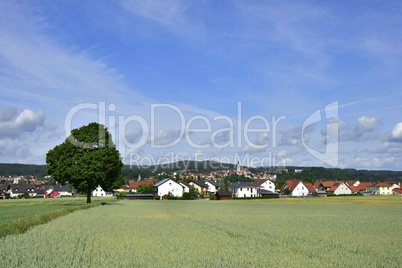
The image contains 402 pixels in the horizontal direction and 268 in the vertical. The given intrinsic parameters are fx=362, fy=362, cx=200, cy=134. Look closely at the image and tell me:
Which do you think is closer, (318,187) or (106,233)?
(106,233)

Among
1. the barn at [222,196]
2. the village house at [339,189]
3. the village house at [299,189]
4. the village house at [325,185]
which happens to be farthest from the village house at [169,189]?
the village house at [325,185]

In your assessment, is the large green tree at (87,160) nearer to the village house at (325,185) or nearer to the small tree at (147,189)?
the small tree at (147,189)

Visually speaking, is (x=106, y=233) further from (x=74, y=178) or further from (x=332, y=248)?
(x=74, y=178)

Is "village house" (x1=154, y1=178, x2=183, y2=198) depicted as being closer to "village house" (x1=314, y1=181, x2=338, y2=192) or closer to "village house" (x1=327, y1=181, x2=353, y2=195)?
"village house" (x1=327, y1=181, x2=353, y2=195)

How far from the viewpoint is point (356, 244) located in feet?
60.0

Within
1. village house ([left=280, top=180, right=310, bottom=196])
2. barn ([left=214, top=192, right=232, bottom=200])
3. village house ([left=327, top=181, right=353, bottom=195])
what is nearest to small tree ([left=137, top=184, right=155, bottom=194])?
barn ([left=214, top=192, right=232, bottom=200])

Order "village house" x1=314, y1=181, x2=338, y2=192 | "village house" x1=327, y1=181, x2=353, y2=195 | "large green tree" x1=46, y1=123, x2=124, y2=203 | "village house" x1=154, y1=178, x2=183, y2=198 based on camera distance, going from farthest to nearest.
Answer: "village house" x1=314, y1=181, x2=338, y2=192
"village house" x1=327, y1=181, x2=353, y2=195
"village house" x1=154, y1=178, x2=183, y2=198
"large green tree" x1=46, y1=123, x2=124, y2=203

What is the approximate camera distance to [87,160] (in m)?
57.5

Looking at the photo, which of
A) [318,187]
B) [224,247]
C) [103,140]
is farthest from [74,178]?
[318,187]

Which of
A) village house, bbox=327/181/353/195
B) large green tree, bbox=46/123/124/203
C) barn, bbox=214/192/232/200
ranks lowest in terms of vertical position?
village house, bbox=327/181/353/195

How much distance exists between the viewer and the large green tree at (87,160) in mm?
57438

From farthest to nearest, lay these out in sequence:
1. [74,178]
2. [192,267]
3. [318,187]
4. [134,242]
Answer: [318,187], [74,178], [134,242], [192,267]

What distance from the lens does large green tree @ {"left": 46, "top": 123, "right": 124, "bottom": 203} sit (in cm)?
5744

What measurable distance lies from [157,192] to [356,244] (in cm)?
12598
